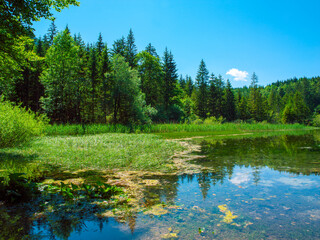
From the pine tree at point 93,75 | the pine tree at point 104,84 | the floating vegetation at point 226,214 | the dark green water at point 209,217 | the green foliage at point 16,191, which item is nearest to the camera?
the dark green water at point 209,217

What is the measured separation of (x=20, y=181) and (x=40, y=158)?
4.26 meters

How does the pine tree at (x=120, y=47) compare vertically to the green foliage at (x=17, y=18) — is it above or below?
above

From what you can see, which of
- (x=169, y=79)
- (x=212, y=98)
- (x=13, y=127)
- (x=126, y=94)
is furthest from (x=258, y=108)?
(x=13, y=127)

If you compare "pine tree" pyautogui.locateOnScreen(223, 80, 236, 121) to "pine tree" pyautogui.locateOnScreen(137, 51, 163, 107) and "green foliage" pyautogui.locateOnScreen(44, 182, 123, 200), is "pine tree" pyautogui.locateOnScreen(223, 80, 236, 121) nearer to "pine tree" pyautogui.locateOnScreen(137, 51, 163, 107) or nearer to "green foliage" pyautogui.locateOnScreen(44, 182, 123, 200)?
"pine tree" pyautogui.locateOnScreen(137, 51, 163, 107)

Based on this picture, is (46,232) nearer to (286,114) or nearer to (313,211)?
(313,211)

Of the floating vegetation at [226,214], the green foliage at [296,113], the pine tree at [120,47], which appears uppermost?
the pine tree at [120,47]

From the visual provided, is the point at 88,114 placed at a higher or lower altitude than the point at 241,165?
higher

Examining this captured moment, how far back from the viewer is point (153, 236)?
2.85 m

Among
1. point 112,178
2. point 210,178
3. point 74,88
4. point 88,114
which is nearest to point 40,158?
point 112,178

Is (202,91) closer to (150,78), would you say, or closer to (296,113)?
(150,78)

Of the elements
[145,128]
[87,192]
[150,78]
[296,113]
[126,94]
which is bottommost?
[87,192]

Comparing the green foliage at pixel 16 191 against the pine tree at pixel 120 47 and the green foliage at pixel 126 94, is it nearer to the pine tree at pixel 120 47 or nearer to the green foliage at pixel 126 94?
the green foliage at pixel 126 94

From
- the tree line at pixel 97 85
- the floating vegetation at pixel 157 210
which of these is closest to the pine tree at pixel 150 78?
the tree line at pixel 97 85

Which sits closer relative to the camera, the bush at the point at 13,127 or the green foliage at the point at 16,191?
the green foliage at the point at 16,191
